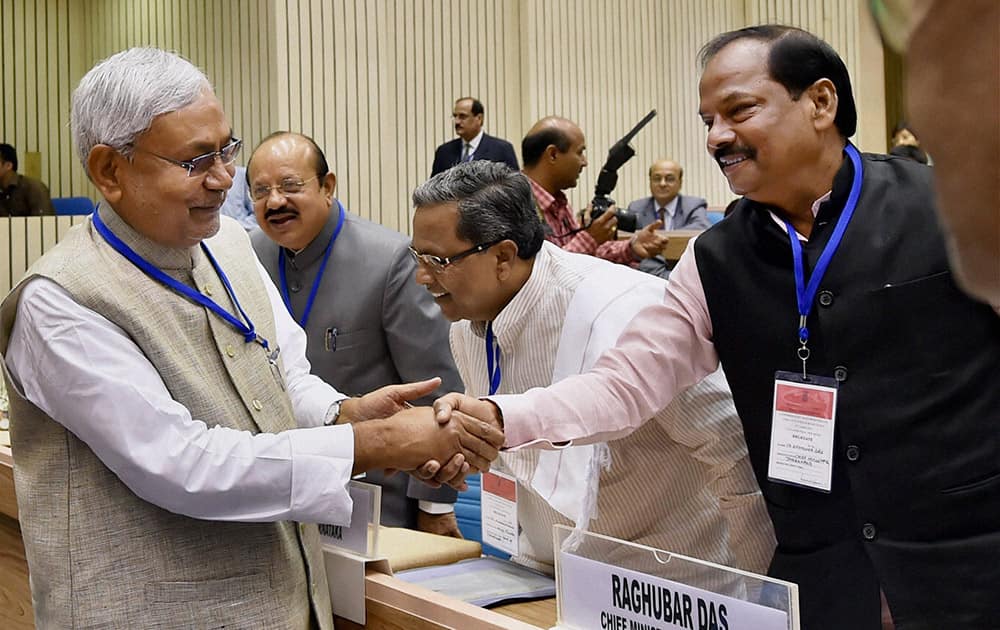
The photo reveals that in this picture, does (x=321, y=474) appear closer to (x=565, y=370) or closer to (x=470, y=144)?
(x=565, y=370)

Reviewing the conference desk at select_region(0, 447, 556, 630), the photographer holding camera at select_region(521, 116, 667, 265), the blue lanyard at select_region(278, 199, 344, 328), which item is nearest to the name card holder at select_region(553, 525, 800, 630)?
the conference desk at select_region(0, 447, 556, 630)

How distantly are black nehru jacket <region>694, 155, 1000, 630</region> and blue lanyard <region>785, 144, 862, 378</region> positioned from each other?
1cm

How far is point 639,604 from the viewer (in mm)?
1593

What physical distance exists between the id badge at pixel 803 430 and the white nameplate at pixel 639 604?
0.29 metres

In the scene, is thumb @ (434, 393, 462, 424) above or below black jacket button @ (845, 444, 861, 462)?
below

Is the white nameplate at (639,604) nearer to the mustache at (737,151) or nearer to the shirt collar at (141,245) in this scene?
the mustache at (737,151)

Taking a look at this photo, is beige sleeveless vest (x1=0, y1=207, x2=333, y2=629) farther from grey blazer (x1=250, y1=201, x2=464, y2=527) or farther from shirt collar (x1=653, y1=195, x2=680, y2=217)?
shirt collar (x1=653, y1=195, x2=680, y2=217)

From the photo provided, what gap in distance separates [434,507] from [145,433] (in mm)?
1582

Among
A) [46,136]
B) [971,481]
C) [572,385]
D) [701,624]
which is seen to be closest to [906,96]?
[701,624]

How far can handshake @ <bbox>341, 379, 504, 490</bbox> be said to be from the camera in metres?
1.91

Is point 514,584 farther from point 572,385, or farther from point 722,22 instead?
point 722,22

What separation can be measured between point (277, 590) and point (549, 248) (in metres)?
0.97

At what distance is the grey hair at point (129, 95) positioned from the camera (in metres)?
1.77

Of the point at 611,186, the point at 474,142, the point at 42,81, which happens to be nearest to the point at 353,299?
the point at 611,186
